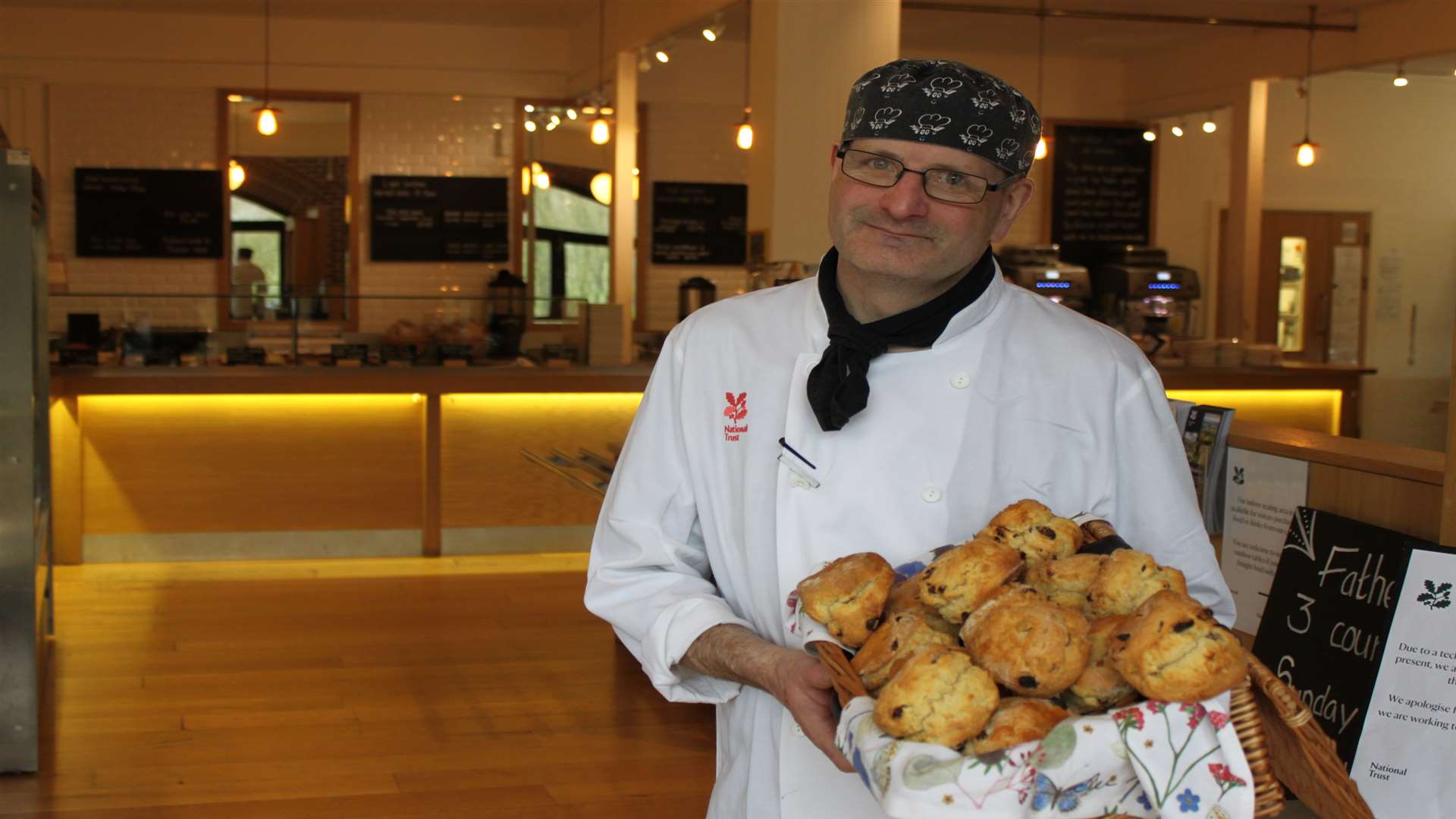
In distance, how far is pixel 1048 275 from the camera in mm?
8617

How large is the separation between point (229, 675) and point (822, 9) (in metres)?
3.53

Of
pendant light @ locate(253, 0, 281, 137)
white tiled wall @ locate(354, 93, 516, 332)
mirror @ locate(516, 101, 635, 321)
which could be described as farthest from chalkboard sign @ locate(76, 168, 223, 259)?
mirror @ locate(516, 101, 635, 321)

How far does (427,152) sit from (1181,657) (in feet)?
32.2

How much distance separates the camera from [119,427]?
6.52m

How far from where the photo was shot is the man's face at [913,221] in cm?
147

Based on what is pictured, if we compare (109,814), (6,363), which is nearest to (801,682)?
(109,814)

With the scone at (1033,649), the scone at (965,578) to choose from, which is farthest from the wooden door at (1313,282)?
the scone at (1033,649)

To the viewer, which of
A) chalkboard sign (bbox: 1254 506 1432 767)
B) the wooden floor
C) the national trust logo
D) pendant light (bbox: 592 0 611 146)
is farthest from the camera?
pendant light (bbox: 592 0 611 146)

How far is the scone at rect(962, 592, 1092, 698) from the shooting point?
114cm

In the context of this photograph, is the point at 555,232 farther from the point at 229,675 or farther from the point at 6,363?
the point at 6,363

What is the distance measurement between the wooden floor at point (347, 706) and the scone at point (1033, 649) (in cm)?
260

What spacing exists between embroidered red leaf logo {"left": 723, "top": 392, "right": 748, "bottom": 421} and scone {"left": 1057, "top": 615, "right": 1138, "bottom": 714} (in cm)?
54

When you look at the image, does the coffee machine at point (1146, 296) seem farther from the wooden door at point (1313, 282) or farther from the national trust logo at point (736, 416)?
the national trust logo at point (736, 416)

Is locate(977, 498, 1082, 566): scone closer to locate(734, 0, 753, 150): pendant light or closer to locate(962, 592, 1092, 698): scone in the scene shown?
locate(962, 592, 1092, 698): scone
